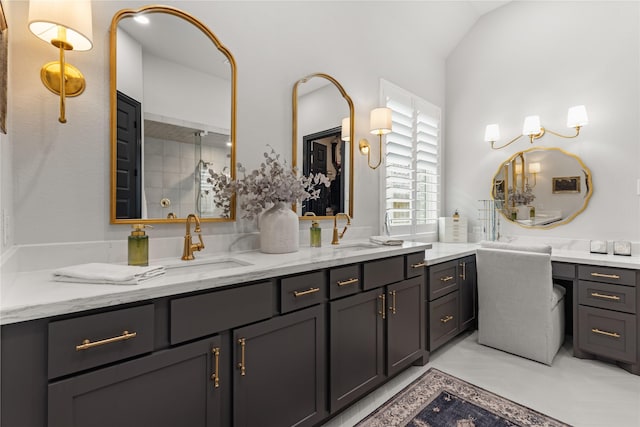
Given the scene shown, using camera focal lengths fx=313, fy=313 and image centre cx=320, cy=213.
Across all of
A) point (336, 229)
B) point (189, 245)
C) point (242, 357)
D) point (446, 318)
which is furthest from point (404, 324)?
point (189, 245)

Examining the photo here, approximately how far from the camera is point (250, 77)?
6.82 ft

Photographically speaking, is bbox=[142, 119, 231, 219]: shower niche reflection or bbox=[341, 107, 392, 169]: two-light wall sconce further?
bbox=[341, 107, 392, 169]: two-light wall sconce

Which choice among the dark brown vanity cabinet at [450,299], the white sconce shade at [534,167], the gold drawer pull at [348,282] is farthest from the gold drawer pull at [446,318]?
the white sconce shade at [534,167]

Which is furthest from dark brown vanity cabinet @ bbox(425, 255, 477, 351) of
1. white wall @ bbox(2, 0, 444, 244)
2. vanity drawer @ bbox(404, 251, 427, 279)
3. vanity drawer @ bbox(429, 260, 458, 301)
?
white wall @ bbox(2, 0, 444, 244)

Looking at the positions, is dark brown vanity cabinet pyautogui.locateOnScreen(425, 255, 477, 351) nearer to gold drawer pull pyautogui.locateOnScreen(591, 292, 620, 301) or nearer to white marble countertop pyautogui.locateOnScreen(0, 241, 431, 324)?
gold drawer pull pyautogui.locateOnScreen(591, 292, 620, 301)

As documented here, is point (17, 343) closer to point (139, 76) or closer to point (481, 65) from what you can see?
point (139, 76)

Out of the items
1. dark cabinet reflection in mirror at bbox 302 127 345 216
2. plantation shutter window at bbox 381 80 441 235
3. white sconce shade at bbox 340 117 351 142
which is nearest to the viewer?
dark cabinet reflection in mirror at bbox 302 127 345 216

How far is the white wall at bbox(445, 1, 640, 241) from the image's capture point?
9.07 ft

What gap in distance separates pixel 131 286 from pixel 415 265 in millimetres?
1800

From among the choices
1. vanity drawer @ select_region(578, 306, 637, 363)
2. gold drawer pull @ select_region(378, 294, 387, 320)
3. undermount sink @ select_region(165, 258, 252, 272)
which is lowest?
vanity drawer @ select_region(578, 306, 637, 363)

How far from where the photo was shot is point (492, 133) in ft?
11.3

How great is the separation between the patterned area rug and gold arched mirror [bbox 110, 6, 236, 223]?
61.6 inches

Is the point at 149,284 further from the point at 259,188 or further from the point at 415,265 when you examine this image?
the point at 415,265

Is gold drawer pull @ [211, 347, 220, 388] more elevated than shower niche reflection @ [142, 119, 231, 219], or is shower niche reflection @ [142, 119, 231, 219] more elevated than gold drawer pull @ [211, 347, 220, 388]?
shower niche reflection @ [142, 119, 231, 219]
